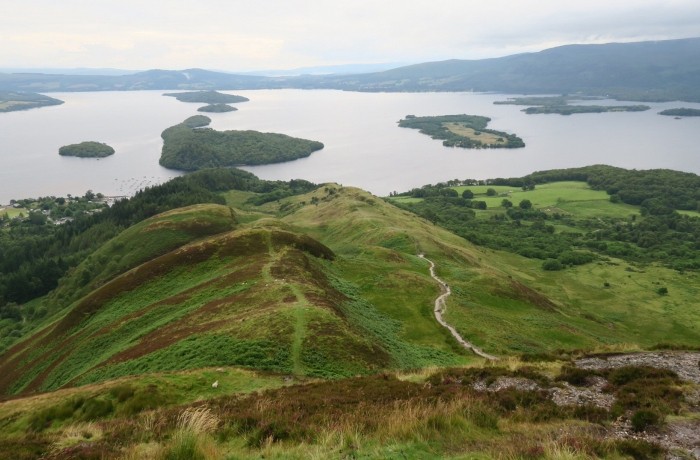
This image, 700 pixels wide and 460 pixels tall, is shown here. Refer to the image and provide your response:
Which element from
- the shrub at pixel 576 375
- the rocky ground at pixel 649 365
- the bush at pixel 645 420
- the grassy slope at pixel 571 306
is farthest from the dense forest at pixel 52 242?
the bush at pixel 645 420

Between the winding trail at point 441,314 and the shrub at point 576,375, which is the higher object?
the shrub at point 576,375

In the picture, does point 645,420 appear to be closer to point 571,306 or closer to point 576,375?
point 576,375

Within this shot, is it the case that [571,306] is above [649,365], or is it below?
below

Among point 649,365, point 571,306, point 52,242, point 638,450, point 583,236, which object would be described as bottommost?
point 583,236

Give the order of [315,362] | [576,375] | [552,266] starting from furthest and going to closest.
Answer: [552,266] < [315,362] < [576,375]

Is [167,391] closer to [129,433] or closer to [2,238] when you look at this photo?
[129,433]

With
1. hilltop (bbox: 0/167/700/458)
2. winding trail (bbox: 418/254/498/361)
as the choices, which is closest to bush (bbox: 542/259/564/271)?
hilltop (bbox: 0/167/700/458)

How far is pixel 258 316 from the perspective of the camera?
120 feet

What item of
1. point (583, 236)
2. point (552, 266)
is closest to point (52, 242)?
point (552, 266)

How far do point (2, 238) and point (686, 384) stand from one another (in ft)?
708

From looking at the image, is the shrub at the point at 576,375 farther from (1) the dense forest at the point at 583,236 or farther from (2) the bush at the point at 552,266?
(1) the dense forest at the point at 583,236

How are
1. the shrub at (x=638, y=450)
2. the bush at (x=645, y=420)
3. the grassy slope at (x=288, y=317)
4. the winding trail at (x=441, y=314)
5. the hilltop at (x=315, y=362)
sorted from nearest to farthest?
the shrub at (x=638, y=450)
the hilltop at (x=315, y=362)
the bush at (x=645, y=420)
the grassy slope at (x=288, y=317)
the winding trail at (x=441, y=314)

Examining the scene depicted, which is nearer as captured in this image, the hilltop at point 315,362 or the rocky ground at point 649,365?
the hilltop at point 315,362

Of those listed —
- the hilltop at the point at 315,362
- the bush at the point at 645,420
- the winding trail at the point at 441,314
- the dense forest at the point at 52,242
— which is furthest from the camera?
the dense forest at the point at 52,242
